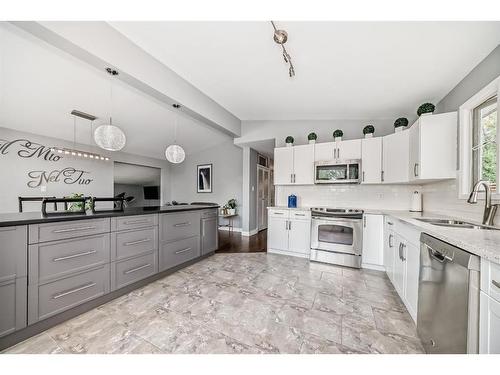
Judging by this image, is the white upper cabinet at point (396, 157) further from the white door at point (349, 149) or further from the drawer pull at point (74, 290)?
the drawer pull at point (74, 290)

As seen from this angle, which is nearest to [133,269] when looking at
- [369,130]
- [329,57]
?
[329,57]

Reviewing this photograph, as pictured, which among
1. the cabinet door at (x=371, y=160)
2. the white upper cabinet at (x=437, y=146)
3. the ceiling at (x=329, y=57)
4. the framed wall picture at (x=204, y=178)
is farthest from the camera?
the framed wall picture at (x=204, y=178)

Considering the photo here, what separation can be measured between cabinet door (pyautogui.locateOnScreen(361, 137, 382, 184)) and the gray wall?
330 centimetres

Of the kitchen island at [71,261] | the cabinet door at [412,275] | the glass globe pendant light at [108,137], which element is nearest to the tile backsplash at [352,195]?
the cabinet door at [412,275]

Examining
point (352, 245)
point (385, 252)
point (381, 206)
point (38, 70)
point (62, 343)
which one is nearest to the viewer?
point (62, 343)

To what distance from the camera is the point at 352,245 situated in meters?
2.89

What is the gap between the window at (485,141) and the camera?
1.71m

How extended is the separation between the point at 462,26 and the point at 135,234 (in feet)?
11.7

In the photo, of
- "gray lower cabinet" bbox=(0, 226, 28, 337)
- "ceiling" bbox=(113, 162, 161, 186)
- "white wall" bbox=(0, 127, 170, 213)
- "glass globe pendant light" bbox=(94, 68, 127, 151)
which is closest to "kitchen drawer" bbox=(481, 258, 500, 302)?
"gray lower cabinet" bbox=(0, 226, 28, 337)

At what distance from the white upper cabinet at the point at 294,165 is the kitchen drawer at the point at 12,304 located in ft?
11.1

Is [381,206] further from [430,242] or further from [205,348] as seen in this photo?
[205,348]

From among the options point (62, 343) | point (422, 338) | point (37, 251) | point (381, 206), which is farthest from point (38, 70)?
point (381, 206)

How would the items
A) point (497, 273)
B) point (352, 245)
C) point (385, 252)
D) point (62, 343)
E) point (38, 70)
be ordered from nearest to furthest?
1. point (497, 273)
2. point (62, 343)
3. point (38, 70)
4. point (385, 252)
5. point (352, 245)

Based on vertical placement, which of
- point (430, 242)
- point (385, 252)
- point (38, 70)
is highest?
point (38, 70)
